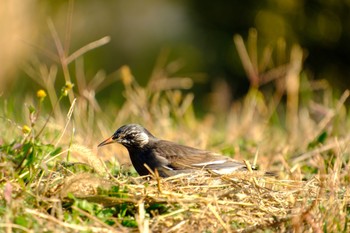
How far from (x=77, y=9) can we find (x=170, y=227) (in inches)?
641

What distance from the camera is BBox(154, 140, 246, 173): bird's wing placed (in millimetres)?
6516

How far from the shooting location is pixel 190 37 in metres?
19.6

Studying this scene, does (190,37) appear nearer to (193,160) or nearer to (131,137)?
(131,137)

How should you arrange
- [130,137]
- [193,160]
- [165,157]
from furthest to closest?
[130,137]
[165,157]
[193,160]

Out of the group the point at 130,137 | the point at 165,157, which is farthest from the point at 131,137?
the point at 165,157

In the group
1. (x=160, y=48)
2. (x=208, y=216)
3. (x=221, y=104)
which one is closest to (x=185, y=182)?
(x=208, y=216)

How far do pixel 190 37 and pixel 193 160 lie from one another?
1325 cm

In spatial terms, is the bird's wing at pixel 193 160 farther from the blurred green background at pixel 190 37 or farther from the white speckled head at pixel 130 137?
the blurred green background at pixel 190 37

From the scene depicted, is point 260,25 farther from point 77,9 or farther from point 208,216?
point 208,216

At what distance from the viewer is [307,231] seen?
4.54 m

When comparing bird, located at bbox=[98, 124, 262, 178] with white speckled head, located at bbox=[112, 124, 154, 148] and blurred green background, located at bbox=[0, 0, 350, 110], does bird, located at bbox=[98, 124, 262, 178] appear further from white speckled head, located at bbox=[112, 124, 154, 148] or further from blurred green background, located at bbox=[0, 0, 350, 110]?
blurred green background, located at bbox=[0, 0, 350, 110]

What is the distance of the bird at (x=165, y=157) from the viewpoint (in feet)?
21.4

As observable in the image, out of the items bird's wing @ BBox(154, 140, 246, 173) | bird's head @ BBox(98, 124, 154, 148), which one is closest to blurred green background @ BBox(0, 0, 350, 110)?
bird's head @ BBox(98, 124, 154, 148)

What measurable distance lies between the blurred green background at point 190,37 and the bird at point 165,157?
553 cm
